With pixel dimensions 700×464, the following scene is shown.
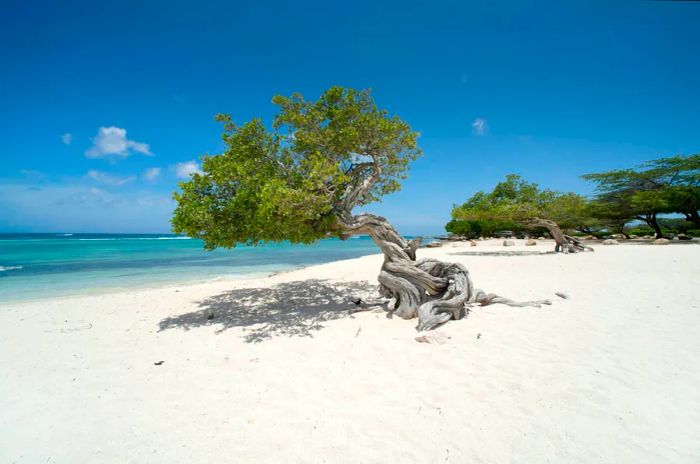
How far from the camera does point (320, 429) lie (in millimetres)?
3520

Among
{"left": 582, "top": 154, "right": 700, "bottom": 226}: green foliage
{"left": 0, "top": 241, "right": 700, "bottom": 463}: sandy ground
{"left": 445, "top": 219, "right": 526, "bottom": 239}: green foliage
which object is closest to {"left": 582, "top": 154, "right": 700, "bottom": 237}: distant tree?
{"left": 582, "top": 154, "right": 700, "bottom": 226}: green foliage

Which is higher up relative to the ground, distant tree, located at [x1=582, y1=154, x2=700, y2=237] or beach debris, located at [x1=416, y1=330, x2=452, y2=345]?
distant tree, located at [x1=582, y1=154, x2=700, y2=237]

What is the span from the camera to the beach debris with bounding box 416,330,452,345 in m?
5.74

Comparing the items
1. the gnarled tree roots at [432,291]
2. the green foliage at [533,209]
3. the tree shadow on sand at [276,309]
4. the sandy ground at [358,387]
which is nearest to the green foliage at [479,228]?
the green foliage at [533,209]

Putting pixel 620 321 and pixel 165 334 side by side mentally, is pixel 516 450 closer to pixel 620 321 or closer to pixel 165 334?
pixel 620 321

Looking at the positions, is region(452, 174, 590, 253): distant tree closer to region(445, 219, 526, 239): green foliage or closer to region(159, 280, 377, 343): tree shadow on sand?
region(445, 219, 526, 239): green foliage

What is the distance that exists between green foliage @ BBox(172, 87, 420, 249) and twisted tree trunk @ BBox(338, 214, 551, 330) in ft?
3.01

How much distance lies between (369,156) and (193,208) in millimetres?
4797

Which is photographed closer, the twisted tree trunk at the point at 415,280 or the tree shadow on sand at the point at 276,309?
the twisted tree trunk at the point at 415,280

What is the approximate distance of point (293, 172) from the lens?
7.95 meters

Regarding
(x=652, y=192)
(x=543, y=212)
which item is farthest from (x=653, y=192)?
(x=543, y=212)

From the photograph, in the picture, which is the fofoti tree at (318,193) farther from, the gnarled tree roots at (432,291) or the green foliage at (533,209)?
the green foliage at (533,209)

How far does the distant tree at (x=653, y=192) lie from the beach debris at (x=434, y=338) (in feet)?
98.6

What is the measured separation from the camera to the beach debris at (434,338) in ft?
18.8
